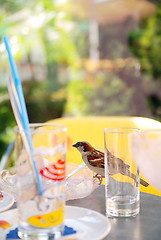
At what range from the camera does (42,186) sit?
509 millimetres

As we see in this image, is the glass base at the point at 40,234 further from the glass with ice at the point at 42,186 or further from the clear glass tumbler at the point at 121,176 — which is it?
the clear glass tumbler at the point at 121,176

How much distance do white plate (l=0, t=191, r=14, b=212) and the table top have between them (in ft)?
0.34

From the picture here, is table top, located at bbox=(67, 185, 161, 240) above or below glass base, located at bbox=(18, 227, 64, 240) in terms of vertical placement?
below

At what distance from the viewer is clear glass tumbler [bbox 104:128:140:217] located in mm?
619

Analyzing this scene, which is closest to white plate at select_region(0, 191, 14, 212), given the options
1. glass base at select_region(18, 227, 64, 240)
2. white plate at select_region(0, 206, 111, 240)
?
white plate at select_region(0, 206, 111, 240)

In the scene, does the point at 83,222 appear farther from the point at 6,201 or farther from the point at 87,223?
the point at 6,201

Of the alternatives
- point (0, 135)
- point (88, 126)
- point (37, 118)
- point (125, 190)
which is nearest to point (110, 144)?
point (125, 190)

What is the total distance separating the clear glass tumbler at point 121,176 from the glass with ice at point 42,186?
0.44ft

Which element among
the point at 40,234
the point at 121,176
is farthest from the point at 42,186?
the point at 121,176

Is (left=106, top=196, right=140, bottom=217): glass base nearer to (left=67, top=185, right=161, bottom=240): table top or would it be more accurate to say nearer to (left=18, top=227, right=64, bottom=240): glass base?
(left=67, top=185, right=161, bottom=240): table top

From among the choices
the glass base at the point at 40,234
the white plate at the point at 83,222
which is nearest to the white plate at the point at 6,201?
the white plate at the point at 83,222

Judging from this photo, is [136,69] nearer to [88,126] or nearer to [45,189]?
[88,126]

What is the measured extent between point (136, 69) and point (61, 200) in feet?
14.7

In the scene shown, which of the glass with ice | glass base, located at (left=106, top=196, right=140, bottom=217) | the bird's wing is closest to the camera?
the glass with ice
